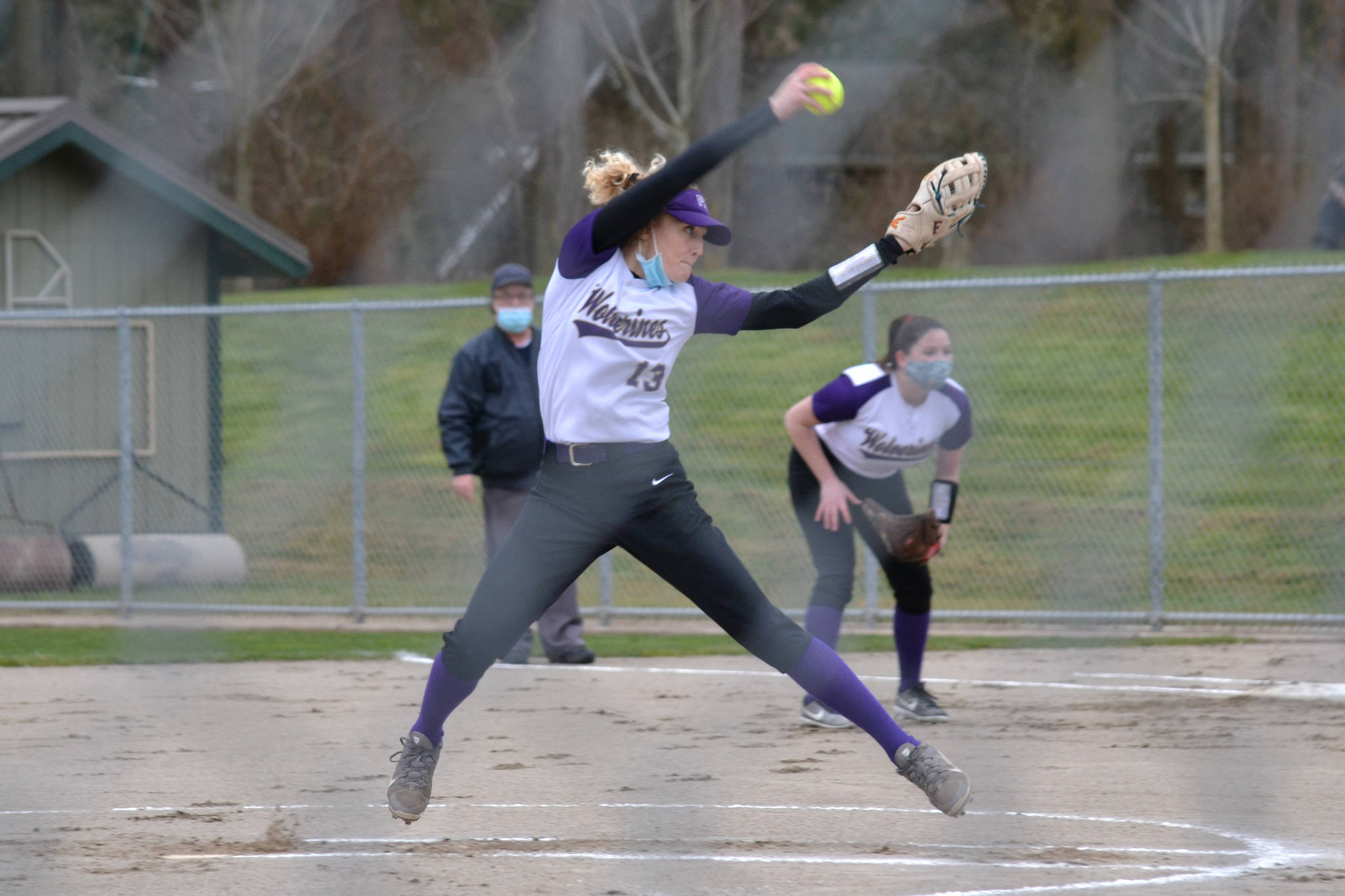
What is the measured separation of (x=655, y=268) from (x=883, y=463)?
2316mm

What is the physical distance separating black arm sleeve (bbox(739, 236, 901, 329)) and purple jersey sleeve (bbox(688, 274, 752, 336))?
2 cm

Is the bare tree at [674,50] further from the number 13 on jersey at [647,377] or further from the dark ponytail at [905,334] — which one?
the number 13 on jersey at [647,377]

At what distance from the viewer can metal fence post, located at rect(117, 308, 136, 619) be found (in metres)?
10.3

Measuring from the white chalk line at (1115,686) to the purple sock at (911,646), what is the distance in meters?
0.29

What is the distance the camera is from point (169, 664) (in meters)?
8.11

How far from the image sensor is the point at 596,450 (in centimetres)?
434

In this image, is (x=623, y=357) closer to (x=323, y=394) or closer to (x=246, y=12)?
(x=323, y=394)

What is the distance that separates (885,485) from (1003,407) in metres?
7.02

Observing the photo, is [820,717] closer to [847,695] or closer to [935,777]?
[847,695]

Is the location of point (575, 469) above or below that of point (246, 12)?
below

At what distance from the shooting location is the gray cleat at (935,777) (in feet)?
14.0

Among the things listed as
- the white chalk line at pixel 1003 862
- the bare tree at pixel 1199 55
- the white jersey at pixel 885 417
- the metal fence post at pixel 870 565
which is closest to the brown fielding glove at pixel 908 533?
the white jersey at pixel 885 417

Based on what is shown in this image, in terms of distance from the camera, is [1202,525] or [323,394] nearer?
[1202,525]

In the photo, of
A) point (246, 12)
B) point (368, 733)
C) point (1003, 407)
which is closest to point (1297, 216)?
point (1003, 407)
